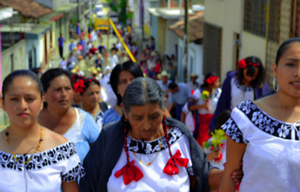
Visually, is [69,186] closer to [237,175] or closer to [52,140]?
[52,140]

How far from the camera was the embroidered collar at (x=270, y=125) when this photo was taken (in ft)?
7.93

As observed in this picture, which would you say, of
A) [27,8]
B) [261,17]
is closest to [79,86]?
[261,17]

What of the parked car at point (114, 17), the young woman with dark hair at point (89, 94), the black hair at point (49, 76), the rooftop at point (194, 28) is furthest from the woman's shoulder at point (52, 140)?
the parked car at point (114, 17)

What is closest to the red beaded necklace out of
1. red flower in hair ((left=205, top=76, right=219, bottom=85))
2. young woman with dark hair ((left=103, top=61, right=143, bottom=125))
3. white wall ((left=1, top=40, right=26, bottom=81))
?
young woman with dark hair ((left=103, top=61, right=143, bottom=125))

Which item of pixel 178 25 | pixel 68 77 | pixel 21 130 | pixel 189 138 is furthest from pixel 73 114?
pixel 178 25

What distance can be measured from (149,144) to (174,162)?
0.20 meters

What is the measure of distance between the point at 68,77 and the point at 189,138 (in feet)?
5.59

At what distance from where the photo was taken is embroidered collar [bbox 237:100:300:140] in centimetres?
242

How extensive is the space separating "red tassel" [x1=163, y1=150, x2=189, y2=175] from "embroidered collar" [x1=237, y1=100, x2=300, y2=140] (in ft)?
1.88

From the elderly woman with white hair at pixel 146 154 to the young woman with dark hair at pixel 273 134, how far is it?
0.41 metres

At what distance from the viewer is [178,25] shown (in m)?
20.2

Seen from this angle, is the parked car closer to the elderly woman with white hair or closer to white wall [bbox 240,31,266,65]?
white wall [bbox 240,31,266,65]

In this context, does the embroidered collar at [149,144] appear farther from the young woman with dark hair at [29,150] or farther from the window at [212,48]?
the window at [212,48]

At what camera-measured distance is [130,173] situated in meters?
2.87
